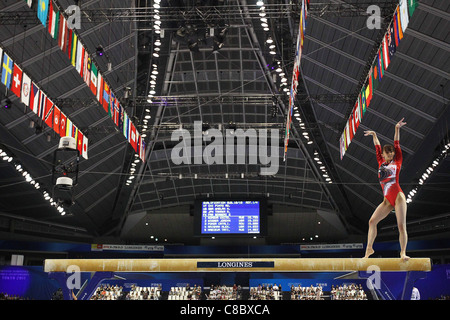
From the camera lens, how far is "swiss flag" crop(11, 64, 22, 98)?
38.0 ft

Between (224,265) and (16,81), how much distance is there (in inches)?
302

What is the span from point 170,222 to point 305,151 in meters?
15.5

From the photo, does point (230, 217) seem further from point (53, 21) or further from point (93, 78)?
point (53, 21)

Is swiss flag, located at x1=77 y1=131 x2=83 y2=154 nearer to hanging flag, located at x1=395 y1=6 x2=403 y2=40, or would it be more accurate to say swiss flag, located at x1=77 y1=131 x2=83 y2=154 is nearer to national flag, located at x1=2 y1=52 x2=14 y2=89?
national flag, located at x1=2 y1=52 x2=14 y2=89

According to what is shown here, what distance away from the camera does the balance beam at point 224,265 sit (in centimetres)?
653

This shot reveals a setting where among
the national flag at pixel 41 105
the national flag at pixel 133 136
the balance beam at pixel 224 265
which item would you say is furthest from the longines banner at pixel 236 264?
the national flag at pixel 133 136

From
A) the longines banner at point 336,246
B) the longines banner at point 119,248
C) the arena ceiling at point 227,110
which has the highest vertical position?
the arena ceiling at point 227,110

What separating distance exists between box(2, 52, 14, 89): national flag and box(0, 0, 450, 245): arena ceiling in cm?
543

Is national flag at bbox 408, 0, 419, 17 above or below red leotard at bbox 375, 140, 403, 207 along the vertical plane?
above

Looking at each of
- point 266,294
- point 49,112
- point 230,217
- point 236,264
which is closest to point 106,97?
point 49,112

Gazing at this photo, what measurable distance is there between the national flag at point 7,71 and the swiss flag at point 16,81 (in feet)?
0.56

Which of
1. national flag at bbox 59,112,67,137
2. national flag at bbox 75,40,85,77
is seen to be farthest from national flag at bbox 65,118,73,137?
national flag at bbox 75,40,85,77

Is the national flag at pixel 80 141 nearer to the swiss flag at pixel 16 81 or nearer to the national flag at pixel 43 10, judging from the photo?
the swiss flag at pixel 16 81

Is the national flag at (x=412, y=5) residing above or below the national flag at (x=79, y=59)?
below
